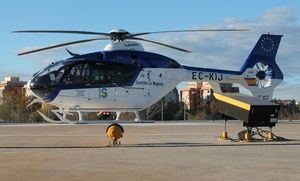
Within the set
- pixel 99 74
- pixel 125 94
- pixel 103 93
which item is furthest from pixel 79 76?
pixel 125 94

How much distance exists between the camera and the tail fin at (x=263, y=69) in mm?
38750

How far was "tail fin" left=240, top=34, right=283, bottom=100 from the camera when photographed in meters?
38.8

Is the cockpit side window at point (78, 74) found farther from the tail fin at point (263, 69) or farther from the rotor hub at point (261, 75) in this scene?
the rotor hub at point (261, 75)

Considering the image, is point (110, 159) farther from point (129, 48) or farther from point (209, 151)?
point (129, 48)

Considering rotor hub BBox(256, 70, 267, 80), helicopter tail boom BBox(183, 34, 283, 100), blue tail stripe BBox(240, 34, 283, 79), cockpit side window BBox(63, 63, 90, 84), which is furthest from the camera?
blue tail stripe BBox(240, 34, 283, 79)

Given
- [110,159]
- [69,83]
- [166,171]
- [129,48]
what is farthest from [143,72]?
[166,171]

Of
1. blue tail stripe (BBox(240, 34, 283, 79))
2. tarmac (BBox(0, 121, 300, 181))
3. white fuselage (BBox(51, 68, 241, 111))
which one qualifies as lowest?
tarmac (BBox(0, 121, 300, 181))

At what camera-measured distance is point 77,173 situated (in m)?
12.1

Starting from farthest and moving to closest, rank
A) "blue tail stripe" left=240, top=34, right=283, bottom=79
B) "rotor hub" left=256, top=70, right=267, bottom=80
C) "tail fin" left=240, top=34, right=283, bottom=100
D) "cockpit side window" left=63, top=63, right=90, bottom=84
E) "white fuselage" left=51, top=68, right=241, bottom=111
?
"blue tail stripe" left=240, top=34, right=283, bottom=79 → "rotor hub" left=256, top=70, right=267, bottom=80 → "tail fin" left=240, top=34, right=283, bottom=100 → "white fuselage" left=51, top=68, right=241, bottom=111 → "cockpit side window" left=63, top=63, right=90, bottom=84

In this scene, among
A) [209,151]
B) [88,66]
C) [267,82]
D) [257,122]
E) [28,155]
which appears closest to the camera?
[28,155]

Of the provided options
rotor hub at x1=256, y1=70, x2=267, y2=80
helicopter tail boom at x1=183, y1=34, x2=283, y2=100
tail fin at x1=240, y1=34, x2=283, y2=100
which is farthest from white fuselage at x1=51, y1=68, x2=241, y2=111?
rotor hub at x1=256, y1=70, x2=267, y2=80

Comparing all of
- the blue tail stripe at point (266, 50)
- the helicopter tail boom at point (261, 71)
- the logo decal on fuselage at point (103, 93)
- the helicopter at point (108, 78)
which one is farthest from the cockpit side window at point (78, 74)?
the blue tail stripe at point (266, 50)

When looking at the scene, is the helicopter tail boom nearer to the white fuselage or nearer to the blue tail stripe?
the blue tail stripe

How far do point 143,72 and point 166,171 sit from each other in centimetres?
1859
